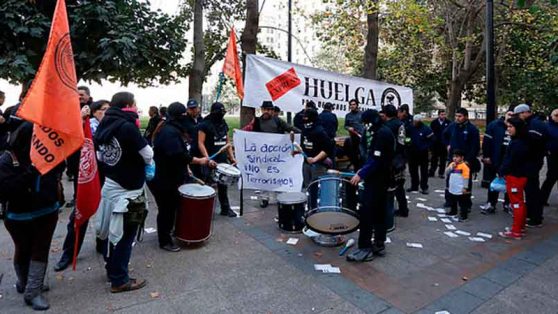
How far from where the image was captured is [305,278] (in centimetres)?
410

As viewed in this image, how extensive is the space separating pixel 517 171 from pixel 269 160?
369 cm

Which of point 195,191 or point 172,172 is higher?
point 172,172

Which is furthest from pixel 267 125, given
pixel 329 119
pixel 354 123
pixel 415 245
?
pixel 415 245

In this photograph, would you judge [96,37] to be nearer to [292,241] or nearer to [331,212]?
[292,241]

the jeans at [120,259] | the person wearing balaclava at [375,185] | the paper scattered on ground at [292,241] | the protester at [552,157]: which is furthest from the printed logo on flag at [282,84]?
the protester at [552,157]

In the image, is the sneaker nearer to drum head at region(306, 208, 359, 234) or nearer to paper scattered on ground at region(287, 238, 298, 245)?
drum head at region(306, 208, 359, 234)

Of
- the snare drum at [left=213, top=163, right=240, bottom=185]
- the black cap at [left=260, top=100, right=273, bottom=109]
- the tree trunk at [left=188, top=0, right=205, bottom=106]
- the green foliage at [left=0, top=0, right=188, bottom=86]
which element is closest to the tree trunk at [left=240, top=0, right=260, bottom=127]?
the green foliage at [left=0, top=0, right=188, bottom=86]

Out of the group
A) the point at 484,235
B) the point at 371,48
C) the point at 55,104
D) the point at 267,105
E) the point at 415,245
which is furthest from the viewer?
the point at 371,48

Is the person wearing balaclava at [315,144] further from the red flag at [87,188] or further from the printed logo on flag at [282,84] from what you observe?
the red flag at [87,188]

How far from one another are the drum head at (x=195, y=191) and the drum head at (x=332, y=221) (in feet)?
4.24

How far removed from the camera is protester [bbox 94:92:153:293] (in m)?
3.60

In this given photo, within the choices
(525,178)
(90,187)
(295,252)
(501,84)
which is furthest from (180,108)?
(501,84)

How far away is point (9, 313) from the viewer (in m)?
3.37

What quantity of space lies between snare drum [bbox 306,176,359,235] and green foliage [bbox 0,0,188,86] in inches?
216
